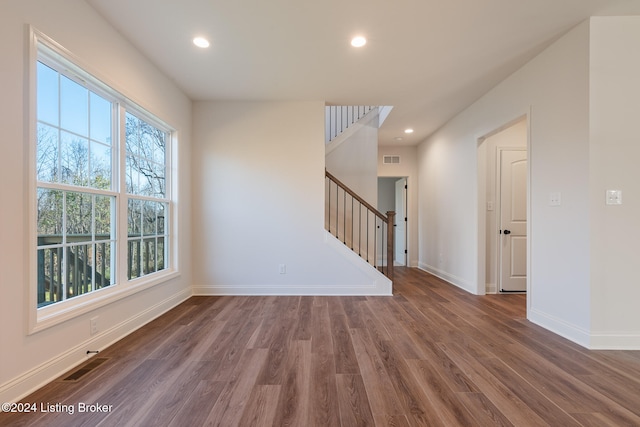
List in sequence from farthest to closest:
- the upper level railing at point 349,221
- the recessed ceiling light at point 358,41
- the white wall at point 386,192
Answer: the white wall at point 386,192 < the upper level railing at point 349,221 < the recessed ceiling light at point 358,41

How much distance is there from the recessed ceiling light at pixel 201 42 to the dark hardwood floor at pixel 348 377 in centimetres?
267

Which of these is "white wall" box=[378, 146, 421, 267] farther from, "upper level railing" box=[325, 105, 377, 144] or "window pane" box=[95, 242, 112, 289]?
"window pane" box=[95, 242, 112, 289]

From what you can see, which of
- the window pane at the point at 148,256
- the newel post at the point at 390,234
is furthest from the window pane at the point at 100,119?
the newel post at the point at 390,234

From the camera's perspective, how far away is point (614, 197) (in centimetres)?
219

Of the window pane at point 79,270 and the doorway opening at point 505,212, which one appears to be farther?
the doorway opening at point 505,212

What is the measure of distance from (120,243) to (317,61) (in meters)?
2.56

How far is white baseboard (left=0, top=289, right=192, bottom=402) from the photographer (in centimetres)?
153

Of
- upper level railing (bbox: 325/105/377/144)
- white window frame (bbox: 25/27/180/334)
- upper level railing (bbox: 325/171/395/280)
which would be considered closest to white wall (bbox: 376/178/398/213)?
upper level railing (bbox: 325/105/377/144)

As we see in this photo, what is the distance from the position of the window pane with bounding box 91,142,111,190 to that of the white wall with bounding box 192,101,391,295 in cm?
138

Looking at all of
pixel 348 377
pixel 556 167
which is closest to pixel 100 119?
pixel 348 377

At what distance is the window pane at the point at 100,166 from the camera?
2219mm

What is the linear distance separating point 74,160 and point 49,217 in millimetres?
470

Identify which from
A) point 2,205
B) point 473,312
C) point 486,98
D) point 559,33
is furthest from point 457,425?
point 486,98

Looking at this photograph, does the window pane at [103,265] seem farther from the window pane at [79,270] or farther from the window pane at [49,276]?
the window pane at [49,276]
